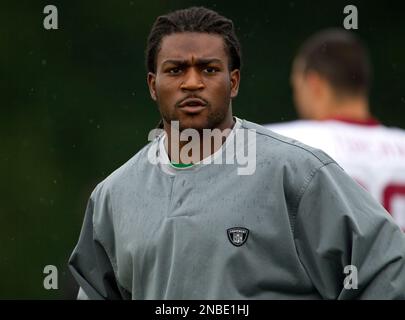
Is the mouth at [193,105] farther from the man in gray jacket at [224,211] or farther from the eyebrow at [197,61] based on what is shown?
the eyebrow at [197,61]

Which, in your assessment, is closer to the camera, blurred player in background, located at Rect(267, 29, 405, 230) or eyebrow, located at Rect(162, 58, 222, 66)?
eyebrow, located at Rect(162, 58, 222, 66)

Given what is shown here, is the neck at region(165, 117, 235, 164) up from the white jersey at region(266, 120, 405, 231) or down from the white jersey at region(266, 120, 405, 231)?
up

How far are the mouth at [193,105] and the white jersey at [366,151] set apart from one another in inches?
104

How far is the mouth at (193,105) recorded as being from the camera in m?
4.02

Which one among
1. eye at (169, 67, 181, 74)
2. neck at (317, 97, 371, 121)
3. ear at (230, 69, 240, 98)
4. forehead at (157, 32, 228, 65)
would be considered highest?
forehead at (157, 32, 228, 65)

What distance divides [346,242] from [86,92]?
993cm

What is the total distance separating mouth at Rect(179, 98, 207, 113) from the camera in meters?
4.02

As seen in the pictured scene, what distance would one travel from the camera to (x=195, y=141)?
4.11 m

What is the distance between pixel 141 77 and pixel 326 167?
962 centimetres
